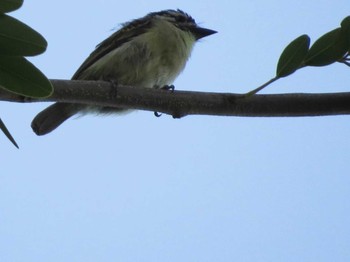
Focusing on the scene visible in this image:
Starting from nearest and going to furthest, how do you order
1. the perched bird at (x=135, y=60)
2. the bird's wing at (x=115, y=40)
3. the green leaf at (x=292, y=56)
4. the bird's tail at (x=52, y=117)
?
1. the green leaf at (x=292, y=56)
2. the bird's tail at (x=52, y=117)
3. the perched bird at (x=135, y=60)
4. the bird's wing at (x=115, y=40)

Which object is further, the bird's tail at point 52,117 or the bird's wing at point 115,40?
the bird's wing at point 115,40

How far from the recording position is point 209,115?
7.18 feet

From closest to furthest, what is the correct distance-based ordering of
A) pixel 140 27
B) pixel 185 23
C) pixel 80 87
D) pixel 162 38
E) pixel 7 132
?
pixel 7 132, pixel 80 87, pixel 162 38, pixel 140 27, pixel 185 23

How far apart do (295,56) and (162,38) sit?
2.42m

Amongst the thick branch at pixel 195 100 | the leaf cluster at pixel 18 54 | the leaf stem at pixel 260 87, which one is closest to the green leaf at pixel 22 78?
the leaf cluster at pixel 18 54

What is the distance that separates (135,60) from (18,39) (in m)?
2.60

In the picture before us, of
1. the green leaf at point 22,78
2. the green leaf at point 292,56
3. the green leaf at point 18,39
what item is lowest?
the green leaf at point 22,78

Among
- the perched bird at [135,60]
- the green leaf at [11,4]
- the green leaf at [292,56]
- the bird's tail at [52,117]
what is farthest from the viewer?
the perched bird at [135,60]

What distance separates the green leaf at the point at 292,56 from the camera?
79.7 inches

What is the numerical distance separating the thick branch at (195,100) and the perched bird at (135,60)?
1527mm

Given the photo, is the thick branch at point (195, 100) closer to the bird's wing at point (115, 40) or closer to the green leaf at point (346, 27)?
the green leaf at point (346, 27)

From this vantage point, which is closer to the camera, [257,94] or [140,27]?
[257,94]

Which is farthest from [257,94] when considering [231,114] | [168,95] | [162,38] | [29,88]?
[162,38]

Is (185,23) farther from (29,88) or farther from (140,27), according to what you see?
(29,88)
